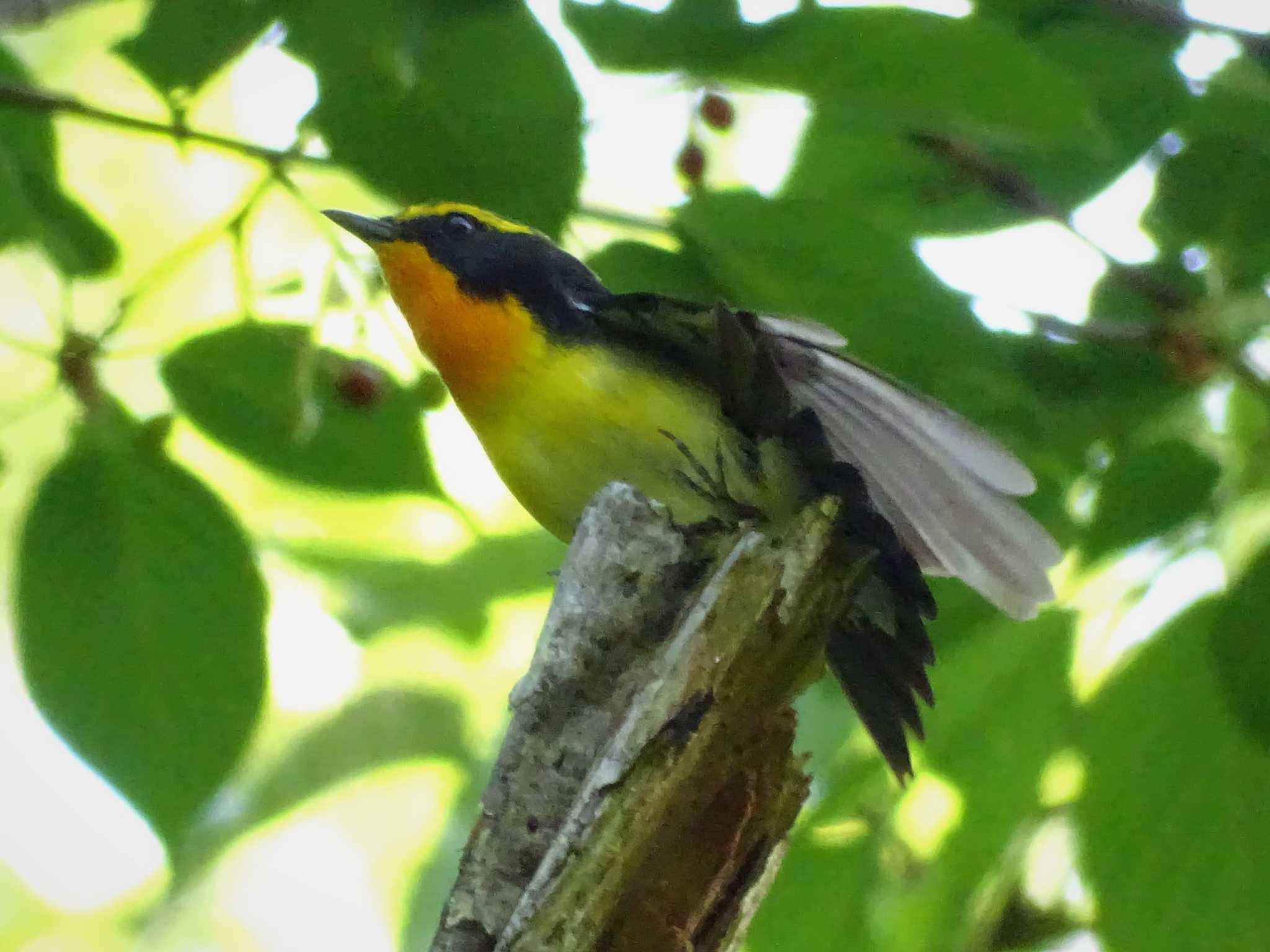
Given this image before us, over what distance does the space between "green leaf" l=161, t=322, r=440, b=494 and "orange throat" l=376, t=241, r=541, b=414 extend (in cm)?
30

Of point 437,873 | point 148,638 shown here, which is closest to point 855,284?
point 148,638

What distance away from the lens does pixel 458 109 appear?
147cm

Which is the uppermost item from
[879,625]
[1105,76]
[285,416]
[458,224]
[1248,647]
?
[458,224]

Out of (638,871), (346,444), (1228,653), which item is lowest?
(638,871)

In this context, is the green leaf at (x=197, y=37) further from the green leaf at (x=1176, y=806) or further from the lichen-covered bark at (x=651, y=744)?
the green leaf at (x=1176, y=806)

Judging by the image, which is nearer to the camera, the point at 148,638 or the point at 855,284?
the point at 148,638

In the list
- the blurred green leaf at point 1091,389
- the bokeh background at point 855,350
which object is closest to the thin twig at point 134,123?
the bokeh background at point 855,350

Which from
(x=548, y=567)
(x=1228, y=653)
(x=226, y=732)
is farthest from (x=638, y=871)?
(x=548, y=567)

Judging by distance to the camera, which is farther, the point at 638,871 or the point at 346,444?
the point at 346,444

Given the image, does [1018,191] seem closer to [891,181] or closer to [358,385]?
[891,181]

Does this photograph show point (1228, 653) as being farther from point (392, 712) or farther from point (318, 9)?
point (392, 712)

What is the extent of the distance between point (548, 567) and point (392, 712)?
73cm

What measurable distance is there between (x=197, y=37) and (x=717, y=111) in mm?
796

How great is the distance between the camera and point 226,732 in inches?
55.3
